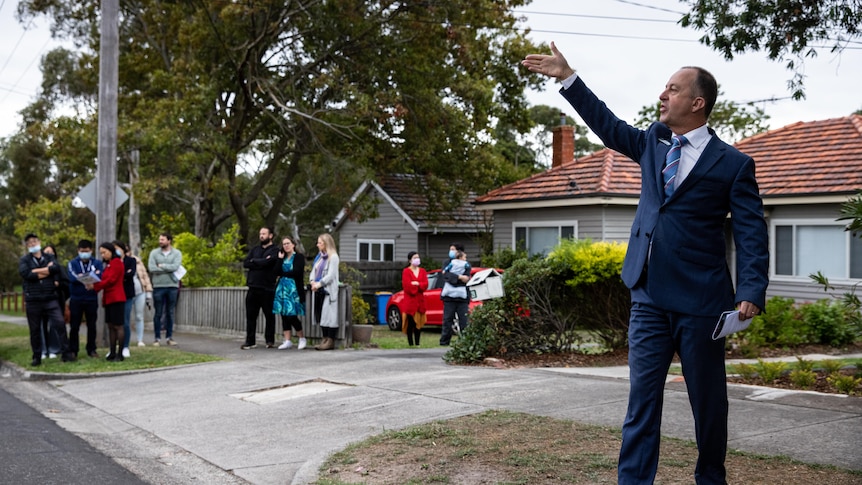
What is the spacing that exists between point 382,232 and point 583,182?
1479cm

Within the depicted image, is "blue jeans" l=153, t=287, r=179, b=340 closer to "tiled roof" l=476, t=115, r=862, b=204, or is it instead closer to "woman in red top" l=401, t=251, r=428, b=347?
"woman in red top" l=401, t=251, r=428, b=347

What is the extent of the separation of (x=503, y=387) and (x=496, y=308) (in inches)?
110

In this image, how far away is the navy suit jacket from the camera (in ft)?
14.6

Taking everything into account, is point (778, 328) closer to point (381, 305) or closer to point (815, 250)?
point (815, 250)

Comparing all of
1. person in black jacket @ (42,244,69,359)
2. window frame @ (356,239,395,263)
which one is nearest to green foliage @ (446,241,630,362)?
person in black jacket @ (42,244,69,359)

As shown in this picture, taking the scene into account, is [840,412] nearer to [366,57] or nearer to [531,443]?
[531,443]

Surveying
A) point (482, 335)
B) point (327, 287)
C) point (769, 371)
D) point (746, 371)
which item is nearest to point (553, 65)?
point (769, 371)

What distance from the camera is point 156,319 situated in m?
16.9

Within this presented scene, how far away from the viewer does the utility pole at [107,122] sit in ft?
51.5

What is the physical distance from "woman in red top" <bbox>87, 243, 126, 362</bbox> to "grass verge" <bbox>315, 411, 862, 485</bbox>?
7695mm

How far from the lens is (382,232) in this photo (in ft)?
122

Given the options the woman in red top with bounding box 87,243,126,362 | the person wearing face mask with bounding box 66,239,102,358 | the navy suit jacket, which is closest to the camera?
the navy suit jacket

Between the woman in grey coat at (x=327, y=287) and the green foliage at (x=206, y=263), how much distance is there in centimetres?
708

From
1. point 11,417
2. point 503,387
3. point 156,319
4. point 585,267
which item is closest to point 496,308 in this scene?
point 585,267
